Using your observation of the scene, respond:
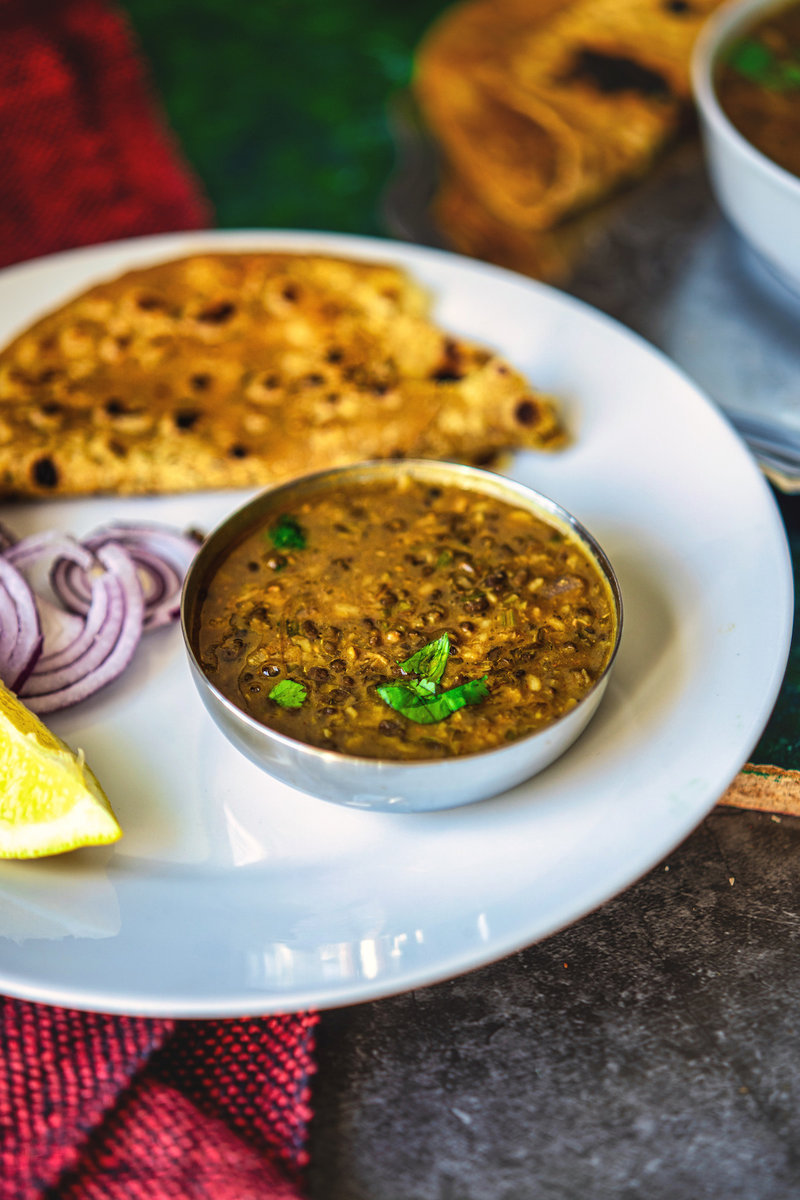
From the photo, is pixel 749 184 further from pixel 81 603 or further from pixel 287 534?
pixel 81 603

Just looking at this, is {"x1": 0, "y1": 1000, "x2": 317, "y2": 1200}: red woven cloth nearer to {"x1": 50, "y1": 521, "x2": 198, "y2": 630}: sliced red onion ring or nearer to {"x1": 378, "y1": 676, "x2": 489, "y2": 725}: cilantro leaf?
{"x1": 378, "y1": 676, "x2": 489, "y2": 725}: cilantro leaf

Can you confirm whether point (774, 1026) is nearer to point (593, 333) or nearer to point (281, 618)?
point (281, 618)

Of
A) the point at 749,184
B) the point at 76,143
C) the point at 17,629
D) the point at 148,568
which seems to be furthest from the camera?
the point at 76,143

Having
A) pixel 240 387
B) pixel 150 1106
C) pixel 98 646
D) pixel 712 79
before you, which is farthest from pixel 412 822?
pixel 712 79

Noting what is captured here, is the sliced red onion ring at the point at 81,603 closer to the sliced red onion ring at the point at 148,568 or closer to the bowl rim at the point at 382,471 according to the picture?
the sliced red onion ring at the point at 148,568

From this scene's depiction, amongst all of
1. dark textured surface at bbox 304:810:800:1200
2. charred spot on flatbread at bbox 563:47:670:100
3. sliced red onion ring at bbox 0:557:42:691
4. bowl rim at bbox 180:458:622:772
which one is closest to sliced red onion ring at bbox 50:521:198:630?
sliced red onion ring at bbox 0:557:42:691

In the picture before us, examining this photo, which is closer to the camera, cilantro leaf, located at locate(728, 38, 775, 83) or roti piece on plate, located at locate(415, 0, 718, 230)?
cilantro leaf, located at locate(728, 38, 775, 83)
